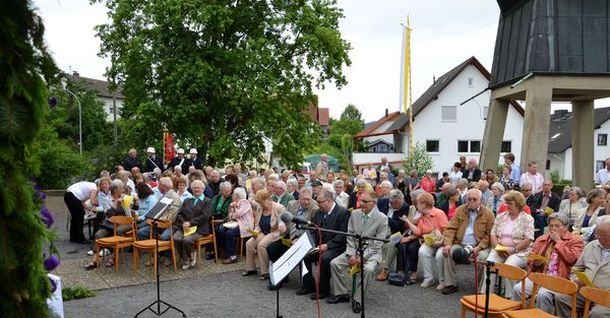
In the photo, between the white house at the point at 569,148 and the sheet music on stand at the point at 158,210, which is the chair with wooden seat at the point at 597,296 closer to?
the sheet music on stand at the point at 158,210

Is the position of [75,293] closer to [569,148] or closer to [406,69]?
[406,69]

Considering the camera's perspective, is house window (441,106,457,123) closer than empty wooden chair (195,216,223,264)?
No

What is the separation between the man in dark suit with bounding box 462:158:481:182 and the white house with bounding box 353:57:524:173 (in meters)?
23.5

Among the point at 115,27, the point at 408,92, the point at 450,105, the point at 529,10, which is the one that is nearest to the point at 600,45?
the point at 529,10

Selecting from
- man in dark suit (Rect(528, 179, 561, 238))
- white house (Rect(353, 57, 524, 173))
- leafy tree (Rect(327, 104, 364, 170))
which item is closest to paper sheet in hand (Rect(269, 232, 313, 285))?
man in dark suit (Rect(528, 179, 561, 238))

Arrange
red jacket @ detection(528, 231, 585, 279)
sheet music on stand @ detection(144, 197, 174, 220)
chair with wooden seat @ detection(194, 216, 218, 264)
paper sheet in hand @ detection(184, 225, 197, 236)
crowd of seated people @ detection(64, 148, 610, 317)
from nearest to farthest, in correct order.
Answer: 1. red jacket @ detection(528, 231, 585, 279)
2. crowd of seated people @ detection(64, 148, 610, 317)
3. sheet music on stand @ detection(144, 197, 174, 220)
4. paper sheet in hand @ detection(184, 225, 197, 236)
5. chair with wooden seat @ detection(194, 216, 218, 264)

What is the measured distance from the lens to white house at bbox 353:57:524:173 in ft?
121

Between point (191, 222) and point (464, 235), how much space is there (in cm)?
440

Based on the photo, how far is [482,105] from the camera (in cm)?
3894

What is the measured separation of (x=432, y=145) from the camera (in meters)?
39.0

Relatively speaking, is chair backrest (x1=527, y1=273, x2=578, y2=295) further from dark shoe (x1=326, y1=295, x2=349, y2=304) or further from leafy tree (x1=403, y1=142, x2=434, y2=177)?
leafy tree (x1=403, y1=142, x2=434, y2=177)

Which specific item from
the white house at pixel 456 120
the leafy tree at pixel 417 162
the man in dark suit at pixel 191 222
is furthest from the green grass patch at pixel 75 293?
the white house at pixel 456 120

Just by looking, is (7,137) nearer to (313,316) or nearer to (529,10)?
(313,316)

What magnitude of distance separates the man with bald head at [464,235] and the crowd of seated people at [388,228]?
14 millimetres
